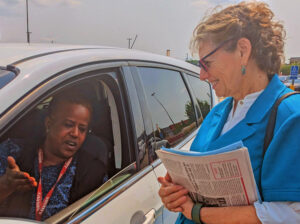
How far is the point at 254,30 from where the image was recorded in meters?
1.27

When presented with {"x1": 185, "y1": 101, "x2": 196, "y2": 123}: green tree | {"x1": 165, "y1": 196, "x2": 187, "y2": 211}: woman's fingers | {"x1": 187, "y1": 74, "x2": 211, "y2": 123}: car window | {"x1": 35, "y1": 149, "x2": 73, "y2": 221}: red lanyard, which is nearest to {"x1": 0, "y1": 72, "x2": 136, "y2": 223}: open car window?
{"x1": 35, "y1": 149, "x2": 73, "y2": 221}: red lanyard

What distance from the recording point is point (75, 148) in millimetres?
1582

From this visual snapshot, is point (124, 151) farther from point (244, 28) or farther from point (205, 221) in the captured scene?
point (244, 28)

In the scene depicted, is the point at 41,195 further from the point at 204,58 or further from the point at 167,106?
the point at 167,106

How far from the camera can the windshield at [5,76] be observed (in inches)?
42.4

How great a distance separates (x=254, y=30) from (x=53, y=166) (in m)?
1.13

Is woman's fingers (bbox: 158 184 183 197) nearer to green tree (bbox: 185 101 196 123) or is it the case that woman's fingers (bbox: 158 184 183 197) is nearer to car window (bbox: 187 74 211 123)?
green tree (bbox: 185 101 196 123)

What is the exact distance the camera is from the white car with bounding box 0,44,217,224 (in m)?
1.14

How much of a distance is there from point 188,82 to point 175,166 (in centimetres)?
164

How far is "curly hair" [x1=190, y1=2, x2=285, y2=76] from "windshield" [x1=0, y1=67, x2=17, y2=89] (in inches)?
32.8

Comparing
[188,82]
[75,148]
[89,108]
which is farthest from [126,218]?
[188,82]

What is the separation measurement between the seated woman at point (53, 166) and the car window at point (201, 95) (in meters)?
1.42

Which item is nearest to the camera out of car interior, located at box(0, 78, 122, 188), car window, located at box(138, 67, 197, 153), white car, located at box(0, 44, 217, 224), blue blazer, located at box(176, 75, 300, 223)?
blue blazer, located at box(176, 75, 300, 223)

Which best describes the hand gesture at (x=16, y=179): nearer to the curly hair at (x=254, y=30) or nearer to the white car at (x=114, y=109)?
the white car at (x=114, y=109)
